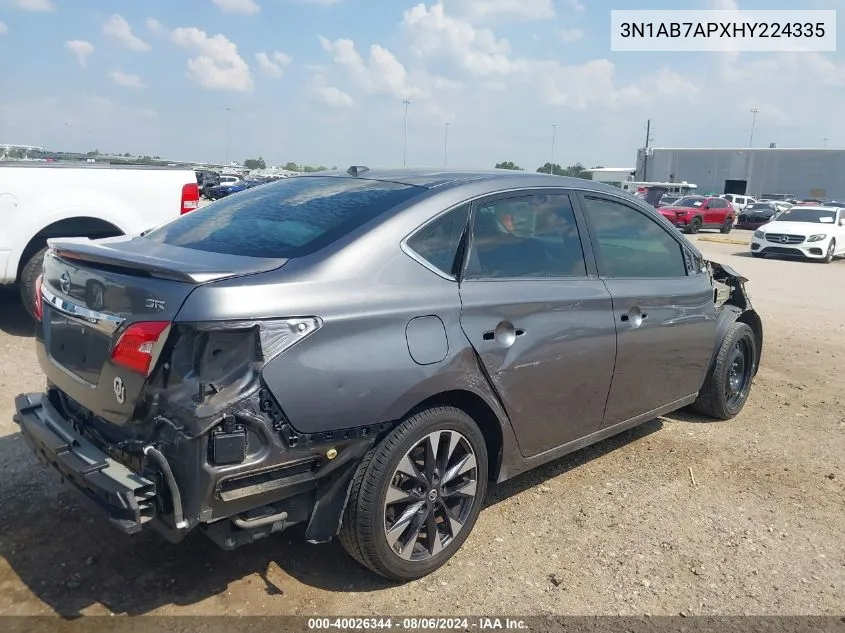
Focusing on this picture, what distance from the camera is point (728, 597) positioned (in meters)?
3.07

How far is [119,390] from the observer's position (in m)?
2.59

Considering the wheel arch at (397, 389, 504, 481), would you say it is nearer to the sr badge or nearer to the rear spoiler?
the rear spoiler

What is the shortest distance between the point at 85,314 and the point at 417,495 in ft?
5.01

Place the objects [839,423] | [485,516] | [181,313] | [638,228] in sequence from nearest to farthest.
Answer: [181,313]
[485,516]
[638,228]
[839,423]

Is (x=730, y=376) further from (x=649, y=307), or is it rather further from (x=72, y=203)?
(x=72, y=203)

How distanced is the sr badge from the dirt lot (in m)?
0.88

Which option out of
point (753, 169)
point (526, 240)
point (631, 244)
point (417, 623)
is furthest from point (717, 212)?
point (753, 169)

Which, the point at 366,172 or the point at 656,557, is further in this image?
the point at 366,172

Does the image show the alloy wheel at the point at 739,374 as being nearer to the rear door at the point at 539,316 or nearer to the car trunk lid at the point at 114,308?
the rear door at the point at 539,316

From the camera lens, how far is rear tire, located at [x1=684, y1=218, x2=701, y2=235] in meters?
27.4

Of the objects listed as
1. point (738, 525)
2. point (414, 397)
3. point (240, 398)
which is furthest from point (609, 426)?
point (240, 398)

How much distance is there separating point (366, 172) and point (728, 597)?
2.70 m

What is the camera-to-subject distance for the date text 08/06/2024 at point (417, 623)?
2.76m

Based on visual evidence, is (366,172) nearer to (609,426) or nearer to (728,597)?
(609,426)
